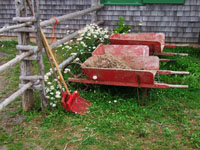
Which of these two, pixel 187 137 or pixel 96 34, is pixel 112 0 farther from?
pixel 187 137

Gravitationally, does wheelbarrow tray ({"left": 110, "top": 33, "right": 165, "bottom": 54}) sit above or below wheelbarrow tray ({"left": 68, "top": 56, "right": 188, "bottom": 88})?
above

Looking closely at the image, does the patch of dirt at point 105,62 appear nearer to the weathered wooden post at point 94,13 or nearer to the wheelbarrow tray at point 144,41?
the wheelbarrow tray at point 144,41

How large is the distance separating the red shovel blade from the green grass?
0.10m

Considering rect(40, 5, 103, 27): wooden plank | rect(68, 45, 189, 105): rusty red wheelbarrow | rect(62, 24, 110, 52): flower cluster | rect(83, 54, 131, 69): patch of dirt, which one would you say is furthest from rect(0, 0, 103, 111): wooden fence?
rect(62, 24, 110, 52): flower cluster

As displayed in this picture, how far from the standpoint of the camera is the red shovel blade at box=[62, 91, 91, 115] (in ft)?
12.5

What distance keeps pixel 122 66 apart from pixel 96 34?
1.92 metres

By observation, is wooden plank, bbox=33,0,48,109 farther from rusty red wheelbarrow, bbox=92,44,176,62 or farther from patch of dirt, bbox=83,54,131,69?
rusty red wheelbarrow, bbox=92,44,176,62

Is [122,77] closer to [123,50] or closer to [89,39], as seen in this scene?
[123,50]

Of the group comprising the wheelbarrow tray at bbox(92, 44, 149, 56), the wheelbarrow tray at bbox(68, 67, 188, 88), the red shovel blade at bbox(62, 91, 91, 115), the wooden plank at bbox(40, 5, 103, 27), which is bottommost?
the red shovel blade at bbox(62, 91, 91, 115)

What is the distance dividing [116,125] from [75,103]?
80cm

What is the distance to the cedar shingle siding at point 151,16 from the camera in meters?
7.88

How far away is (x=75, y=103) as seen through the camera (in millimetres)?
3994

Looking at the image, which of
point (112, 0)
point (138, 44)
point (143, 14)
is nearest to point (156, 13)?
point (143, 14)

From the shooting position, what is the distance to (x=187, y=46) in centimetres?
808
